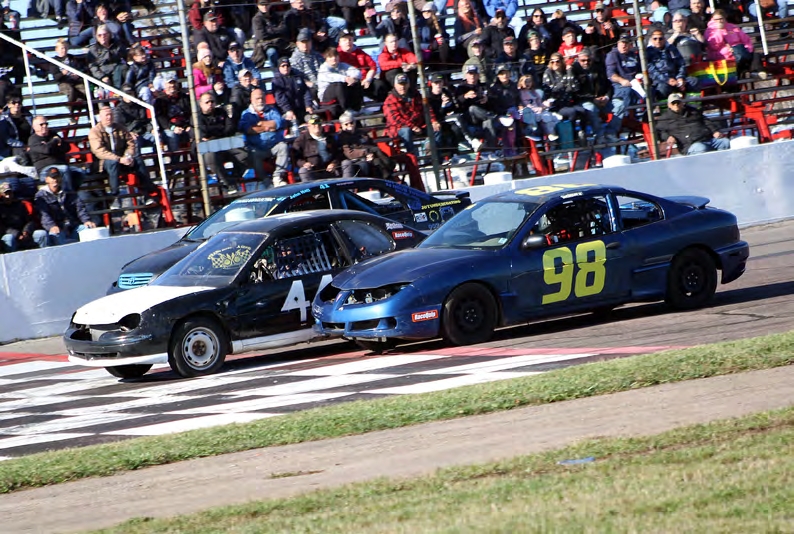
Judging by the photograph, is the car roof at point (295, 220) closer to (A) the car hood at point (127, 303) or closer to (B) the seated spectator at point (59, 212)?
(A) the car hood at point (127, 303)

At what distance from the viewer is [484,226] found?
13.1m

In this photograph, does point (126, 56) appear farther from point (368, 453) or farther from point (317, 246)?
point (368, 453)

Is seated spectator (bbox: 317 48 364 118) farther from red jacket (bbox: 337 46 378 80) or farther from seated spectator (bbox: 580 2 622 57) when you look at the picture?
seated spectator (bbox: 580 2 622 57)

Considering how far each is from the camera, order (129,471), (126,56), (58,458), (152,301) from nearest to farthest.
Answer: (129,471), (58,458), (152,301), (126,56)

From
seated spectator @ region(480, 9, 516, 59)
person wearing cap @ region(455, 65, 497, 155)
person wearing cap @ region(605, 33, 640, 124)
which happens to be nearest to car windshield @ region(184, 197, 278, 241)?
person wearing cap @ region(455, 65, 497, 155)

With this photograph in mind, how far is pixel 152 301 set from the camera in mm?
12539

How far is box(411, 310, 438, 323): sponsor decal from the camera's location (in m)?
12.1

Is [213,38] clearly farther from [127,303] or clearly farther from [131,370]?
[127,303]

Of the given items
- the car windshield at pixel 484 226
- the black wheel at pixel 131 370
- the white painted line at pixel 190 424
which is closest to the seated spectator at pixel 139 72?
the black wheel at pixel 131 370

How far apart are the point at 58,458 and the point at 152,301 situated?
4463 millimetres

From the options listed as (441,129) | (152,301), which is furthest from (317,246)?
(441,129)

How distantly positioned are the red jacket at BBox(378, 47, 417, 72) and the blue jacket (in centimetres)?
287

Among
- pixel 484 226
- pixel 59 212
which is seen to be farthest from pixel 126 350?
pixel 59 212

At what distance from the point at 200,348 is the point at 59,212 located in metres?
7.22
